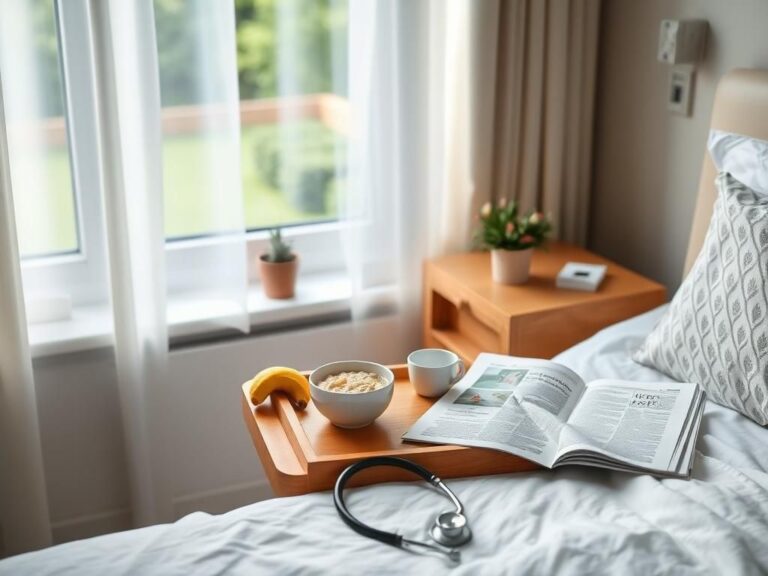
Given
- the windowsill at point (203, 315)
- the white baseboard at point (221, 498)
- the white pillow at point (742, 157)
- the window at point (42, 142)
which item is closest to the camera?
the white pillow at point (742, 157)

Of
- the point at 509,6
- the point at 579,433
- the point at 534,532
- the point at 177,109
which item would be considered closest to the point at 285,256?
the point at 177,109

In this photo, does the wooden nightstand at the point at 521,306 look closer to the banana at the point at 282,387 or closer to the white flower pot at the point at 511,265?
the white flower pot at the point at 511,265

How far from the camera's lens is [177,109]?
208 cm

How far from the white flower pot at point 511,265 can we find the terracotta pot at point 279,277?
1.60 ft

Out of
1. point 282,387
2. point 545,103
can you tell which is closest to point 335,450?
point 282,387

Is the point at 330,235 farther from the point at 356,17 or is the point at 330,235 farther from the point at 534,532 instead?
the point at 534,532

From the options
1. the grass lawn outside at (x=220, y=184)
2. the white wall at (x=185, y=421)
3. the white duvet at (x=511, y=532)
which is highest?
the grass lawn outside at (x=220, y=184)

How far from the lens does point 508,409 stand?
1519 millimetres

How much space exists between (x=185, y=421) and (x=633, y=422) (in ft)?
3.70

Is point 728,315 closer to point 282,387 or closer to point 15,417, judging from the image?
point 282,387

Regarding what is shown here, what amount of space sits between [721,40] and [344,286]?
1051mm

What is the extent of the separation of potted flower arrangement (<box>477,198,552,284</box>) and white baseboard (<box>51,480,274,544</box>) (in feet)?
2.66

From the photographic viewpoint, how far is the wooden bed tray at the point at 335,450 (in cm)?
140

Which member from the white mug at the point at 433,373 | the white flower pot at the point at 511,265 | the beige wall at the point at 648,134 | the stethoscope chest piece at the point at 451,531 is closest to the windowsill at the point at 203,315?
the white flower pot at the point at 511,265
